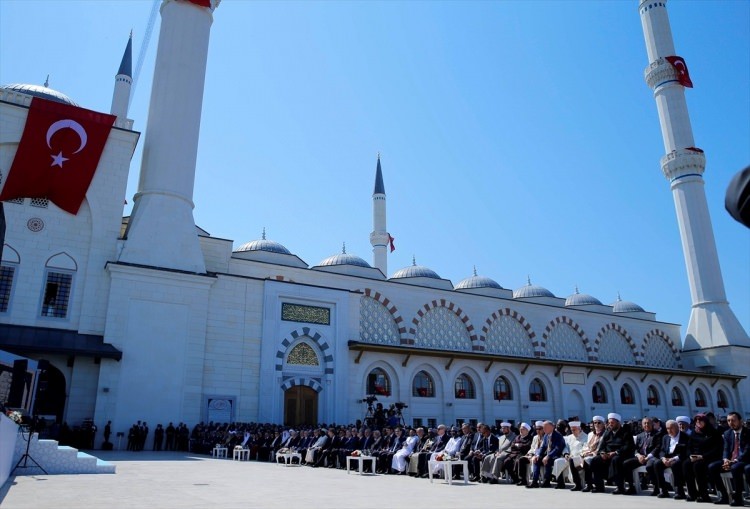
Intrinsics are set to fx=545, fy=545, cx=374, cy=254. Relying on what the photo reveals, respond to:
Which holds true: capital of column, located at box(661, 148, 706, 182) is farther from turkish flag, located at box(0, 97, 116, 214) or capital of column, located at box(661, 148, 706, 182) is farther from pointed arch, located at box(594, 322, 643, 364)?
turkish flag, located at box(0, 97, 116, 214)

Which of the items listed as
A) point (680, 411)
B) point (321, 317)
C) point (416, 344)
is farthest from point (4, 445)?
point (680, 411)

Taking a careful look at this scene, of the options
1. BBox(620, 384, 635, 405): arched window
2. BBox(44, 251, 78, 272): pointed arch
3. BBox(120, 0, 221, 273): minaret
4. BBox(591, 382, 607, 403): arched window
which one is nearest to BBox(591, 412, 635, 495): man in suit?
BBox(120, 0, 221, 273): minaret

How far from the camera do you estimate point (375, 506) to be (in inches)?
193

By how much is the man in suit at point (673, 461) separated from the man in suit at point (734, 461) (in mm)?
334

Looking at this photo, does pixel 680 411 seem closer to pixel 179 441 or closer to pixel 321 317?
pixel 321 317

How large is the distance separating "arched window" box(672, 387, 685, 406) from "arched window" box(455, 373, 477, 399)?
38.6ft

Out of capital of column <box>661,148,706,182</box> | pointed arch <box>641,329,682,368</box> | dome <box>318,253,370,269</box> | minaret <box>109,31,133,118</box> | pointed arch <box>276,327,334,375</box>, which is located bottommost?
pointed arch <box>276,327,334,375</box>

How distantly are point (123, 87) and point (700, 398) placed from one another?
31255 mm

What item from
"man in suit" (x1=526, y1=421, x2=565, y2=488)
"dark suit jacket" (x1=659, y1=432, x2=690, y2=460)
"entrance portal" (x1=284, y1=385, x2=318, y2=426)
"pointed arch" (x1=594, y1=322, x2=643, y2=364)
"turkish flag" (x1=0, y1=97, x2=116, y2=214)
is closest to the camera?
"dark suit jacket" (x1=659, y1=432, x2=690, y2=460)

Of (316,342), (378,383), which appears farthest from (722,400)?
(316,342)

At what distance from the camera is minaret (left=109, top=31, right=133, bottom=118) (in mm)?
24047

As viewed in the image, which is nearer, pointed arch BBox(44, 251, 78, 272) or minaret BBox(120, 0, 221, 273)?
pointed arch BBox(44, 251, 78, 272)

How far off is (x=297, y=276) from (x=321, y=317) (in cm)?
303

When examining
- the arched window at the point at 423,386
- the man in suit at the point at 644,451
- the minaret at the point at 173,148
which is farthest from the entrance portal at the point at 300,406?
the man in suit at the point at 644,451
